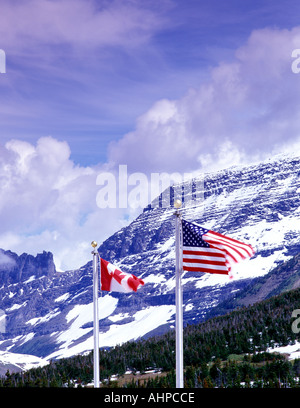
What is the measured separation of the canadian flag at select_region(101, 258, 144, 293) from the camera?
3938cm

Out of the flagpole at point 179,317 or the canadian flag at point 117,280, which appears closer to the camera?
the flagpole at point 179,317

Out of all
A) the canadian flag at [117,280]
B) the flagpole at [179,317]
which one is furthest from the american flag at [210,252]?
the canadian flag at [117,280]

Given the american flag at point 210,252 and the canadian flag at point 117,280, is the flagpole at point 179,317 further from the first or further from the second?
the canadian flag at point 117,280

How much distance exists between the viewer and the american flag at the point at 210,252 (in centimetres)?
3272

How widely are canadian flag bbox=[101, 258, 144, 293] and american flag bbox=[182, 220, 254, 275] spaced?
6.06 metres

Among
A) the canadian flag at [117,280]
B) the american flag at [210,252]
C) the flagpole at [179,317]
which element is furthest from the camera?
the canadian flag at [117,280]

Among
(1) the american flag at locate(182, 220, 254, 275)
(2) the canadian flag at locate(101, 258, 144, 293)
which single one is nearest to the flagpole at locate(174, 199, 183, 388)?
(1) the american flag at locate(182, 220, 254, 275)

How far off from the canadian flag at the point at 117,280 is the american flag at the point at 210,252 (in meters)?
6.06

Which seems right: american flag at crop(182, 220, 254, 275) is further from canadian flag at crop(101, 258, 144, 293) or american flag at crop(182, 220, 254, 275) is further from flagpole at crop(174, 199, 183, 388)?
canadian flag at crop(101, 258, 144, 293)

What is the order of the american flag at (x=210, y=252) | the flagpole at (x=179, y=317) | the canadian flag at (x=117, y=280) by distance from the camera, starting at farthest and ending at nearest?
the canadian flag at (x=117, y=280)
the flagpole at (x=179, y=317)
the american flag at (x=210, y=252)

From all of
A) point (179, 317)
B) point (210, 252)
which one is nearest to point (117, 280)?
point (179, 317)
